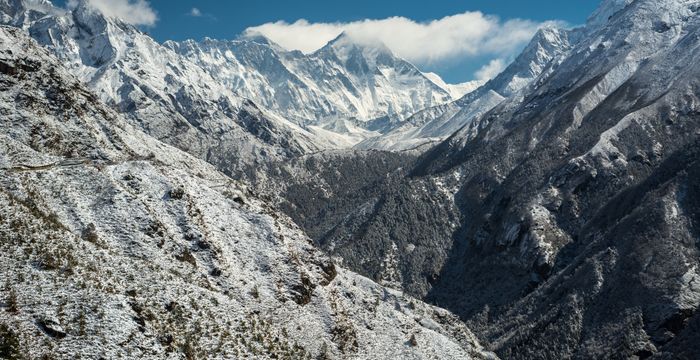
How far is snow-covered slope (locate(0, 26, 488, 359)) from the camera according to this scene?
5275 centimetres

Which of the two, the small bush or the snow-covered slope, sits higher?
the snow-covered slope

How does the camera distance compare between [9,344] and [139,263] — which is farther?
[139,263]

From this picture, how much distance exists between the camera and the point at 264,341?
66.6 meters

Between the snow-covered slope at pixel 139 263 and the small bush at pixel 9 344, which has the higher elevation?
the snow-covered slope at pixel 139 263

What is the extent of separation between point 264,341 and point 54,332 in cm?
2365

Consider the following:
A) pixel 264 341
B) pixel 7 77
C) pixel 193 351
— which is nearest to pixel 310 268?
pixel 264 341

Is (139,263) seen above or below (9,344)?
above

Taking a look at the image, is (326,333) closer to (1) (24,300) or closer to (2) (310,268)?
(2) (310,268)

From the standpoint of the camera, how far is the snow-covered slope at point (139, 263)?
173ft

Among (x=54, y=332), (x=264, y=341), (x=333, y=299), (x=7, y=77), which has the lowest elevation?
(x=54, y=332)

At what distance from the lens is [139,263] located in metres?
65.6

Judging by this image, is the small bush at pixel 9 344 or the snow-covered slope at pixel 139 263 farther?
the snow-covered slope at pixel 139 263

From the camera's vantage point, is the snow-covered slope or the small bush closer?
the small bush

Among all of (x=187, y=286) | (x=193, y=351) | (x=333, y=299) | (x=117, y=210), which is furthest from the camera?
(x=333, y=299)
